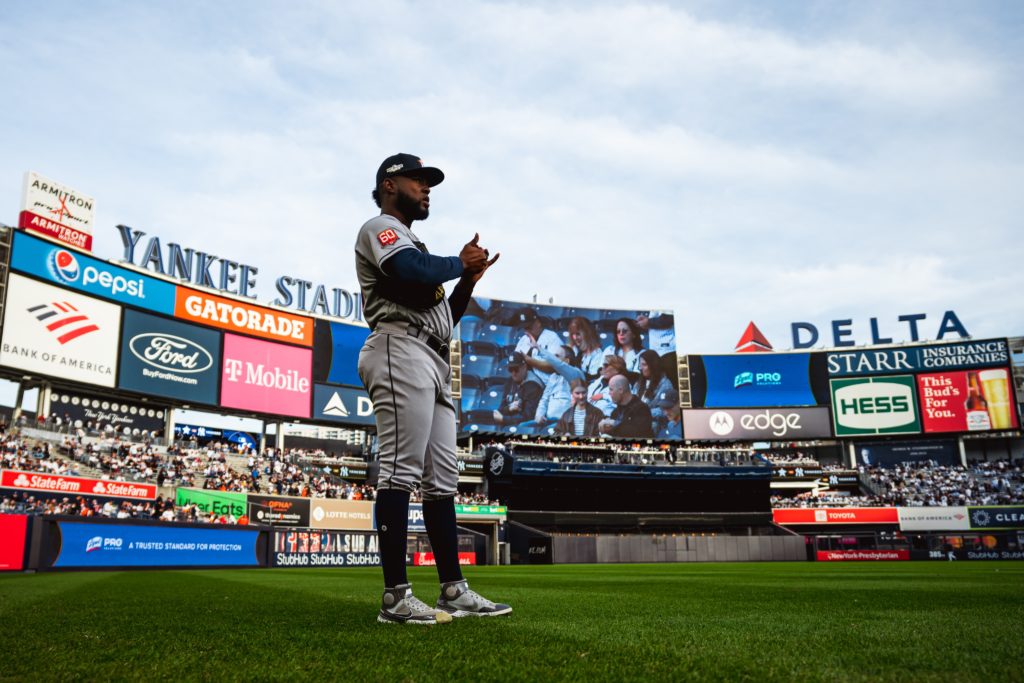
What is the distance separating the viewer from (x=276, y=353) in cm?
3634

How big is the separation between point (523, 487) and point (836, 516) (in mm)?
16843

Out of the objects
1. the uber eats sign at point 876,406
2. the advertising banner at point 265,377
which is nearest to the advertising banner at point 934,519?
the uber eats sign at point 876,406

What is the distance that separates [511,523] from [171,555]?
67.8ft

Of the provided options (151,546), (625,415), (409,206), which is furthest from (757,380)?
(409,206)

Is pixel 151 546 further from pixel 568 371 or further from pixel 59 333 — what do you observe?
pixel 568 371

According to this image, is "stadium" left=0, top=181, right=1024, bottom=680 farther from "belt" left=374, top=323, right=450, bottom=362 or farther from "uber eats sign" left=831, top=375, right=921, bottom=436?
"belt" left=374, top=323, right=450, bottom=362

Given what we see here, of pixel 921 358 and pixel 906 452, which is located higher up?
pixel 921 358

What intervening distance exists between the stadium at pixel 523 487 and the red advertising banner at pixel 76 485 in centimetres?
10

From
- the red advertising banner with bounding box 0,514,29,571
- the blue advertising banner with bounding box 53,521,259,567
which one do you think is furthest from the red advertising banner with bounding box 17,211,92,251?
the red advertising banner with bounding box 0,514,29,571

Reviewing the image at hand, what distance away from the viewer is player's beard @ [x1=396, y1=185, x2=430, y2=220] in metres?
3.83

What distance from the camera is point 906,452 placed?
1971 inches

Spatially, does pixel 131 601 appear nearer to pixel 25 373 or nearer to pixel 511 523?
pixel 25 373

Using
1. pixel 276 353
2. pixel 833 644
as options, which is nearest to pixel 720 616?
pixel 833 644

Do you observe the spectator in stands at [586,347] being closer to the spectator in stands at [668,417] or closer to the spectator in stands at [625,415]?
the spectator in stands at [625,415]
